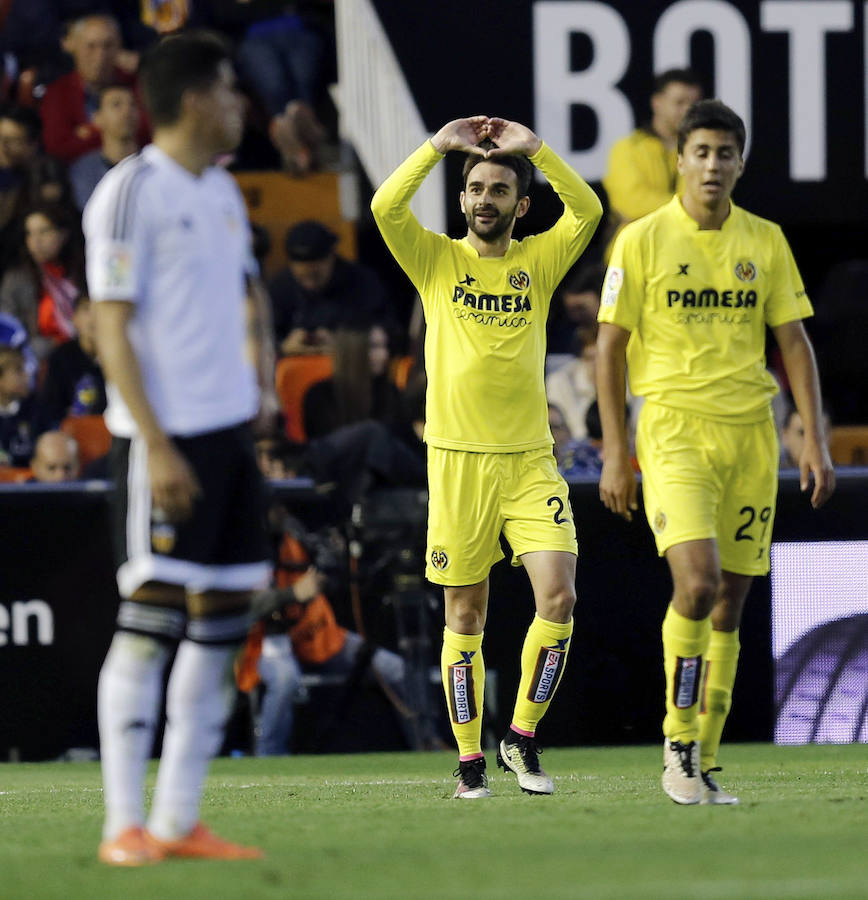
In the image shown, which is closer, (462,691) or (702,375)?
(702,375)

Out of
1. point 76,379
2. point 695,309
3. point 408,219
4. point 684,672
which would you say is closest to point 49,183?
point 76,379

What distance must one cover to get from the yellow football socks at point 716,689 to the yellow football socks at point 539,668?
541mm

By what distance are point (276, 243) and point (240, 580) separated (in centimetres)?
969

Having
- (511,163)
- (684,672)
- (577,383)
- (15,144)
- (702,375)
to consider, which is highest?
(15,144)

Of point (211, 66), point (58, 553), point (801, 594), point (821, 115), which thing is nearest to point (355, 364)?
point (58, 553)

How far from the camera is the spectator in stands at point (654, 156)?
1223cm

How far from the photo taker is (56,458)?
35.5 feet

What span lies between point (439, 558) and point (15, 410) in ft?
17.6

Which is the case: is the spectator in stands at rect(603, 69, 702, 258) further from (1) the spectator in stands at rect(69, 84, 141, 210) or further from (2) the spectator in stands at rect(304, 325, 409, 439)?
(1) the spectator in stands at rect(69, 84, 141, 210)

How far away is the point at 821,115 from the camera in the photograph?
12.9m

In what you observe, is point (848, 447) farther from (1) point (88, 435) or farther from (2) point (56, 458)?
(2) point (56, 458)

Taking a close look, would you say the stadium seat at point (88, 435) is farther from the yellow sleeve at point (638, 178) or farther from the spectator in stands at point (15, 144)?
the yellow sleeve at point (638, 178)

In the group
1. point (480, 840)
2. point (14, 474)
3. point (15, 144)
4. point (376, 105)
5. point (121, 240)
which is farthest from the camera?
point (15, 144)

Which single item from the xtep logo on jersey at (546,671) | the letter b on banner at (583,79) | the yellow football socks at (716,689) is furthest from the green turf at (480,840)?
the letter b on banner at (583,79)
